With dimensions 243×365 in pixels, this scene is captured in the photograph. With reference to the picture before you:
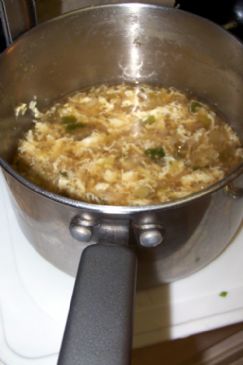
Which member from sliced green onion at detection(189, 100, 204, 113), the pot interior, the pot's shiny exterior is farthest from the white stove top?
sliced green onion at detection(189, 100, 204, 113)

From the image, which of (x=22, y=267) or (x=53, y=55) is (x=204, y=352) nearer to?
(x=22, y=267)

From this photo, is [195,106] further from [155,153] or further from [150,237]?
[150,237]

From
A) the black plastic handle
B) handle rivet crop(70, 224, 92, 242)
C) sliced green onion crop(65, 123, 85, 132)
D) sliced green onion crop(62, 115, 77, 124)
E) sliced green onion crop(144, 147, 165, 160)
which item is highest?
handle rivet crop(70, 224, 92, 242)

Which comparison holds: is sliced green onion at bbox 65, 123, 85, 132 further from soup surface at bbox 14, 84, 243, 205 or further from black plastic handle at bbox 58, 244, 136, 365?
black plastic handle at bbox 58, 244, 136, 365

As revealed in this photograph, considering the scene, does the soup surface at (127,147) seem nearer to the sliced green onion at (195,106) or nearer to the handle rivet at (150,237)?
the sliced green onion at (195,106)

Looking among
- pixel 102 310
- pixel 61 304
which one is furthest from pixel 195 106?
pixel 102 310

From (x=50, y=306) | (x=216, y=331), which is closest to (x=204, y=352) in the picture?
(x=216, y=331)
